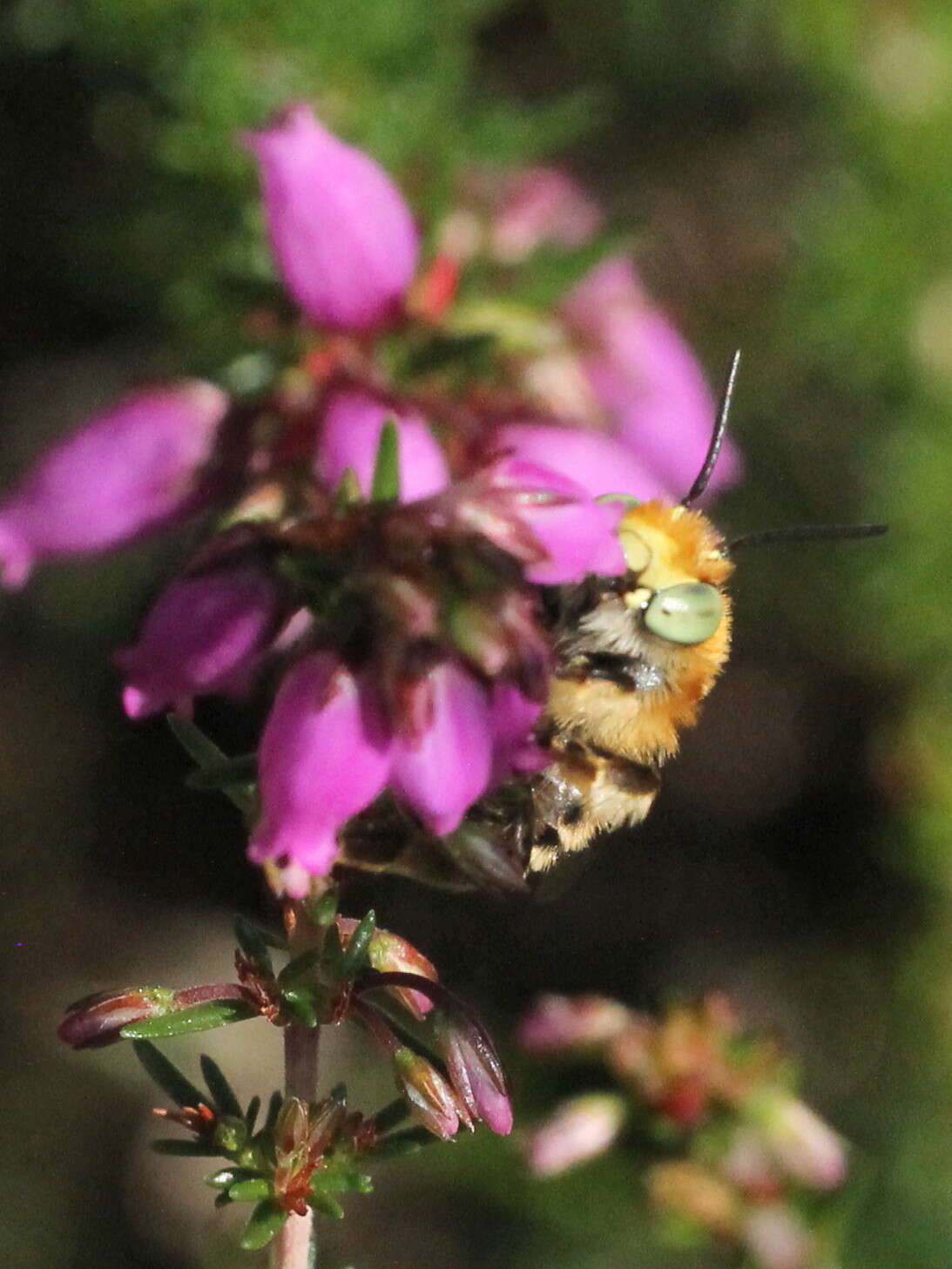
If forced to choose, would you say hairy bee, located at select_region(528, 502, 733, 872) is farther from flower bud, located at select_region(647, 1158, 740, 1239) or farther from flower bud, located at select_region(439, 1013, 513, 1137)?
flower bud, located at select_region(647, 1158, 740, 1239)

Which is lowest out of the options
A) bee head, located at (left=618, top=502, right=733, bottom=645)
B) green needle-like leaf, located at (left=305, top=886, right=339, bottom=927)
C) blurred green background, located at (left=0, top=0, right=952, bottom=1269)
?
blurred green background, located at (left=0, top=0, right=952, bottom=1269)

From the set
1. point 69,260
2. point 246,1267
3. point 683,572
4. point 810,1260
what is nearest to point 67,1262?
point 246,1267

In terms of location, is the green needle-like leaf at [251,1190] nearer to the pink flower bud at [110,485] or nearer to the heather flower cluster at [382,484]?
the heather flower cluster at [382,484]

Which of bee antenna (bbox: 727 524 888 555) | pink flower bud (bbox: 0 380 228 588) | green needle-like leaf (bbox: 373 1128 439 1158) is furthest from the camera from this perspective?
pink flower bud (bbox: 0 380 228 588)

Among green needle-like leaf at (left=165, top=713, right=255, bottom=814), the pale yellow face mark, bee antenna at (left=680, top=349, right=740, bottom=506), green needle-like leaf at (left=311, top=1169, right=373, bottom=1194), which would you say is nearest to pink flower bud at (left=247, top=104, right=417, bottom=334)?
bee antenna at (left=680, top=349, right=740, bottom=506)

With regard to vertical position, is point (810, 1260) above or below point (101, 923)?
above

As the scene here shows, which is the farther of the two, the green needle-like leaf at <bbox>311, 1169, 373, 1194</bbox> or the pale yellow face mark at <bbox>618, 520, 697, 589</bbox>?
the pale yellow face mark at <bbox>618, 520, 697, 589</bbox>

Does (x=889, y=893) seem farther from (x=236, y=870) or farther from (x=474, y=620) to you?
(x=474, y=620)

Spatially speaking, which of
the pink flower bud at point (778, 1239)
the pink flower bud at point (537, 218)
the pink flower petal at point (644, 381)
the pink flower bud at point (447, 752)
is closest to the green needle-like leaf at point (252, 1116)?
the pink flower bud at point (447, 752)
